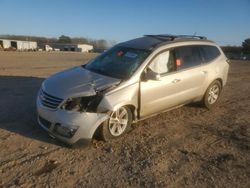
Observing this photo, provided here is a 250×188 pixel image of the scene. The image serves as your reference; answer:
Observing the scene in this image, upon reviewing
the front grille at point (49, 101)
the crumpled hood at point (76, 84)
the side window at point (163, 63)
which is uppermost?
the side window at point (163, 63)

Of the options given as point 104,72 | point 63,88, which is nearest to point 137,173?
point 63,88

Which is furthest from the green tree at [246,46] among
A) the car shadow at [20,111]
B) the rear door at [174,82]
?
the rear door at [174,82]

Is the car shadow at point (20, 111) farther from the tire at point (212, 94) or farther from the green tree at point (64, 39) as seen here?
the green tree at point (64, 39)

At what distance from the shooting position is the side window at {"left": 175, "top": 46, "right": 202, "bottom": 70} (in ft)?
22.7

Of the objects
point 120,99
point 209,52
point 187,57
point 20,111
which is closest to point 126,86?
point 120,99

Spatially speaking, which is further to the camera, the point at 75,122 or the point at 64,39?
the point at 64,39

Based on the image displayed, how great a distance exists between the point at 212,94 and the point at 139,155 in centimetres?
389

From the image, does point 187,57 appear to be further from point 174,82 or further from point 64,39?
point 64,39

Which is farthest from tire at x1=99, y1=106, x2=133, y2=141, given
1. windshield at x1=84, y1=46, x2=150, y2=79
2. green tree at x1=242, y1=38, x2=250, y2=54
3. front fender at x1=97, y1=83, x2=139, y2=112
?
green tree at x1=242, y1=38, x2=250, y2=54

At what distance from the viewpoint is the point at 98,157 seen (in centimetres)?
505

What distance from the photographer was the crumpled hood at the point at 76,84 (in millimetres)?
5383

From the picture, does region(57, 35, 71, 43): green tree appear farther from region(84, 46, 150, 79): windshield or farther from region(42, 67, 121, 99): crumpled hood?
region(42, 67, 121, 99): crumpled hood

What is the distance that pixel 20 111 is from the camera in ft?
23.6

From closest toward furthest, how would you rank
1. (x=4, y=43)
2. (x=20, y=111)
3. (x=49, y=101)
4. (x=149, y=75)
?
(x=49, y=101) → (x=149, y=75) → (x=20, y=111) → (x=4, y=43)
